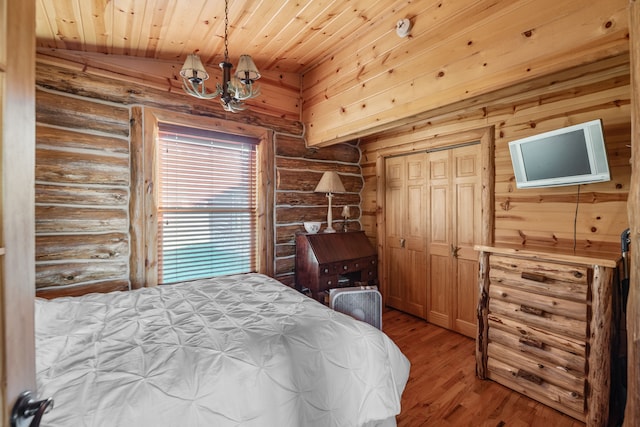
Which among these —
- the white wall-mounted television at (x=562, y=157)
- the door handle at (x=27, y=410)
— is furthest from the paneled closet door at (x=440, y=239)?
the door handle at (x=27, y=410)

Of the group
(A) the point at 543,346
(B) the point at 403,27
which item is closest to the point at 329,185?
(B) the point at 403,27

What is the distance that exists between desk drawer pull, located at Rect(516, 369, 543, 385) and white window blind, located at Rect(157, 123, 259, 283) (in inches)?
105

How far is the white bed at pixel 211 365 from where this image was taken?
104 centimetres

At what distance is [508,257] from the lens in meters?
2.22

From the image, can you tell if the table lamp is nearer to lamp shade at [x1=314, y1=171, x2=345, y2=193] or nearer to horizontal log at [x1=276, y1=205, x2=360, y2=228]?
lamp shade at [x1=314, y1=171, x2=345, y2=193]

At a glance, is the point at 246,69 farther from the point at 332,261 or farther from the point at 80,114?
the point at 332,261

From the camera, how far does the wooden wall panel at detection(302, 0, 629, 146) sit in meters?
1.52

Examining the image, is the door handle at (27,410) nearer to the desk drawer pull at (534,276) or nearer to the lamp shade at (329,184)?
the desk drawer pull at (534,276)

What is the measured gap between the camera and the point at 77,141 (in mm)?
2332

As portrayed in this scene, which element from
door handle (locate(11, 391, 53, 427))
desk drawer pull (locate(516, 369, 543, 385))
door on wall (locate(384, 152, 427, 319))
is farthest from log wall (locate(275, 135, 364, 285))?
door handle (locate(11, 391, 53, 427))

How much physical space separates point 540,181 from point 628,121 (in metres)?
0.65

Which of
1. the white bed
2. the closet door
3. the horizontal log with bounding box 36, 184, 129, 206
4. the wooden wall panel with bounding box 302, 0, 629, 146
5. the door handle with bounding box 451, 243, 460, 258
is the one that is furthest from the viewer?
the door handle with bounding box 451, 243, 460, 258

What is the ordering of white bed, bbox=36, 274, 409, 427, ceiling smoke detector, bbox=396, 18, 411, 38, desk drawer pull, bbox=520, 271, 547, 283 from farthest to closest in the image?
ceiling smoke detector, bbox=396, 18, 411, 38 → desk drawer pull, bbox=520, 271, 547, 283 → white bed, bbox=36, 274, 409, 427

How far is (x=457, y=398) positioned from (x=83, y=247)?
327 cm
